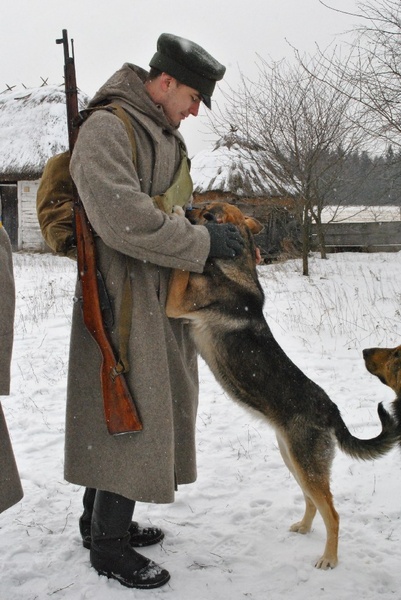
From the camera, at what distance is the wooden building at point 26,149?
20.9m

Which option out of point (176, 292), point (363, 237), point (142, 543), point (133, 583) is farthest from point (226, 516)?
point (363, 237)

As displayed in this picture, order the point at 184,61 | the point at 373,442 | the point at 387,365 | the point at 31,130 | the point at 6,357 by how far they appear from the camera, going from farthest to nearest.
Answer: the point at 31,130
the point at 387,365
the point at 373,442
the point at 184,61
the point at 6,357

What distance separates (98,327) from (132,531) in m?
1.39

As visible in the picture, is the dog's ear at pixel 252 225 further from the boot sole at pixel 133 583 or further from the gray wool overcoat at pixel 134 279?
the boot sole at pixel 133 583

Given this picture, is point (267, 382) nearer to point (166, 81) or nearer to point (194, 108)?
point (194, 108)

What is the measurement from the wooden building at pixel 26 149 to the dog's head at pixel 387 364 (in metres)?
18.7

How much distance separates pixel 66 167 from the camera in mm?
2611

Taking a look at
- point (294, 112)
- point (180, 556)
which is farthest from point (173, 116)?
point (294, 112)

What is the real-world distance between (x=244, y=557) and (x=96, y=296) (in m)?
1.68

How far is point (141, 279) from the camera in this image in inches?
96.2

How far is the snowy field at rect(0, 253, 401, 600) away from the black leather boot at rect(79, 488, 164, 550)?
6 cm

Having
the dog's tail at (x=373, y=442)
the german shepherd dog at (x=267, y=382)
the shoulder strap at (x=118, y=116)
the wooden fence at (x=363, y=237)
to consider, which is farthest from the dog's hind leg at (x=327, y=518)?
the wooden fence at (x=363, y=237)

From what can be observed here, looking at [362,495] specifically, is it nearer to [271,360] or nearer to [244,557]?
[244,557]

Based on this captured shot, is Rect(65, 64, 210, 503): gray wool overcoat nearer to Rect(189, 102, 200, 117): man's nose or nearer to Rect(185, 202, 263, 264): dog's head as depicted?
Rect(189, 102, 200, 117): man's nose
